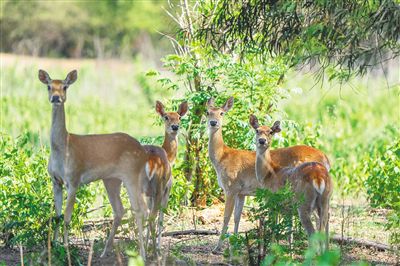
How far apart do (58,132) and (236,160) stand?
2699 mm

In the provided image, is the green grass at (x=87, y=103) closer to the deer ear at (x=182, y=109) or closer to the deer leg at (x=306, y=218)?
the deer ear at (x=182, y=109)

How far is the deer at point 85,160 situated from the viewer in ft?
30.7

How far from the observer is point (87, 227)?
11953 mm

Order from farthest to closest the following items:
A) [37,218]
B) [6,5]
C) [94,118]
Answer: [6,5], [94,118], [37,218]

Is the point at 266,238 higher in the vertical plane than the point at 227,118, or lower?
lower

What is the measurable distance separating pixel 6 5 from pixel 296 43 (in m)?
33.6

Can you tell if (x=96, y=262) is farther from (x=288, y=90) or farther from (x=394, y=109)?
(x=394, y=109)

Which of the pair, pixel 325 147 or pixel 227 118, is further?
pixel 325 147

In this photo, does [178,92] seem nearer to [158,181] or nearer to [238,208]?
[238,208]

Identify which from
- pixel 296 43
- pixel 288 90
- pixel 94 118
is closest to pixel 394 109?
pixel 94 118

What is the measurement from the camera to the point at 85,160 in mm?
9398

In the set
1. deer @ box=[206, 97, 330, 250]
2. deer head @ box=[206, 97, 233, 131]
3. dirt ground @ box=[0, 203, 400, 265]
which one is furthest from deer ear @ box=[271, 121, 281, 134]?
dirt ground @ box=[0, 203, 400, 265]

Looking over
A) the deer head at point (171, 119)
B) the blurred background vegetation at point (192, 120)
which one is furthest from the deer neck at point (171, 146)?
the blurred background vegetation at point (192, 120)

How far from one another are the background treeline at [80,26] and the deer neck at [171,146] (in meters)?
28.2
